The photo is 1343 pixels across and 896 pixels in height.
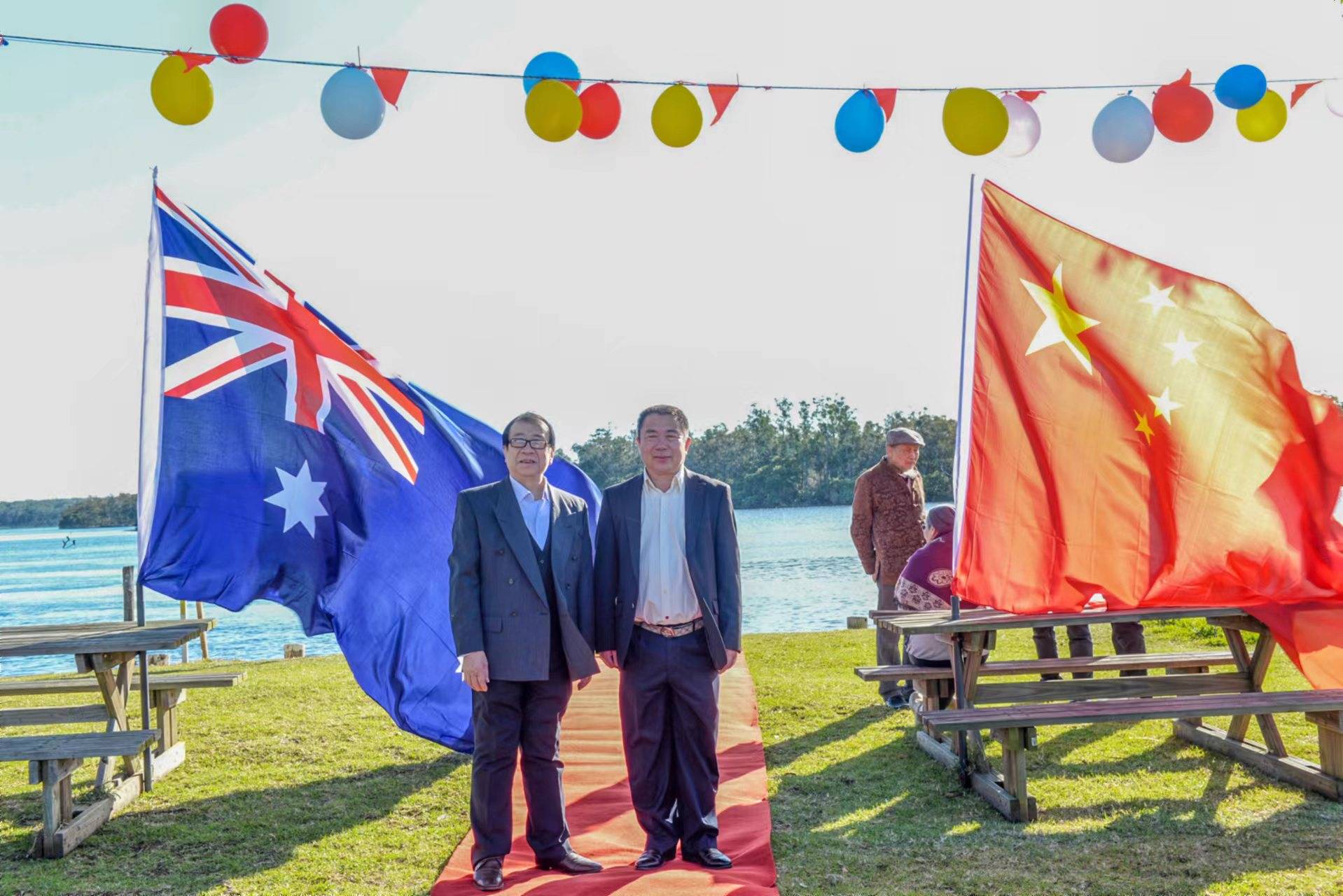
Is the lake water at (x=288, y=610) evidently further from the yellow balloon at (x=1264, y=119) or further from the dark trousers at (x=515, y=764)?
the yellow balloon at (x=1264, y=119)

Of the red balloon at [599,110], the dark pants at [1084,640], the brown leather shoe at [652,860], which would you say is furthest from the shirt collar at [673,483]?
the dark pants at [1084,640]

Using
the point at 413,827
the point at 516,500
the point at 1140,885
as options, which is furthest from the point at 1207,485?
the point at 413,827

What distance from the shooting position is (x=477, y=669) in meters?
4.39

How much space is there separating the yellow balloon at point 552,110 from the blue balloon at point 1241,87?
351 centimetres

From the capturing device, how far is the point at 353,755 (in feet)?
22.1

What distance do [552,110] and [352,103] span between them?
0.99m

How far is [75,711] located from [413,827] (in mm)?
2222

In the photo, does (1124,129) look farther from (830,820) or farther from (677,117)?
(830,820)

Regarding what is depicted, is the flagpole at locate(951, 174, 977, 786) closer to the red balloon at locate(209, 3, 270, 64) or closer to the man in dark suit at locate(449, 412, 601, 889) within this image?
the man in dark suit at locate(449, 412, 601, 889)

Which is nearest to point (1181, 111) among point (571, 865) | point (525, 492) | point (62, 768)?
point (525, 492)

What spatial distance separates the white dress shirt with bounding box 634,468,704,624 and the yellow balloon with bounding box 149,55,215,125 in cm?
295

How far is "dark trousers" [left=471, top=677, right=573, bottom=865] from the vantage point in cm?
449

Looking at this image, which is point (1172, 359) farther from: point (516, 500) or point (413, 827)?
point (413, 827)

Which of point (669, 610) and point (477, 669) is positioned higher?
point (669, 610)
